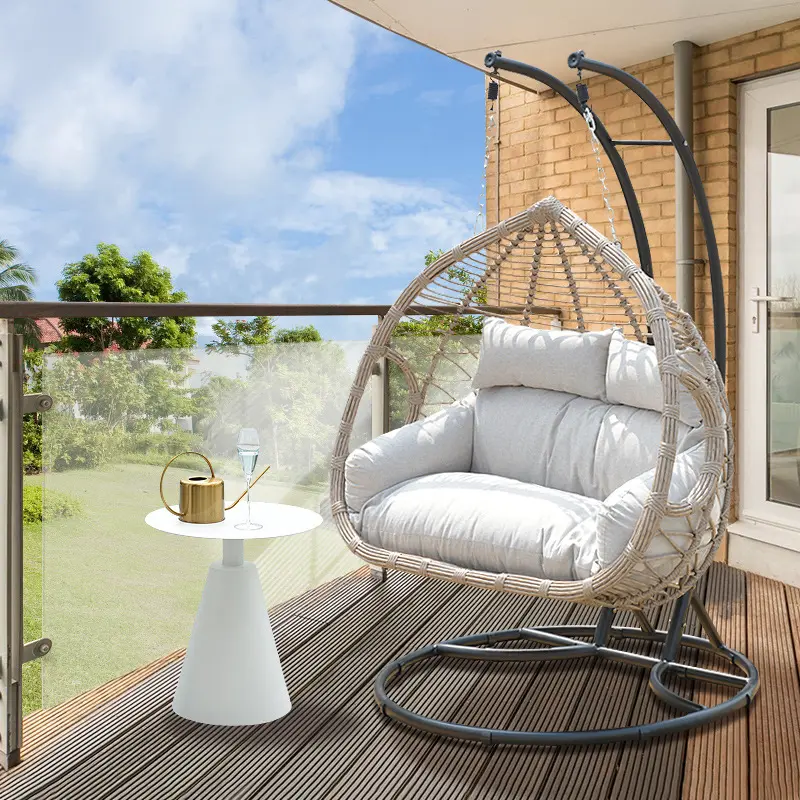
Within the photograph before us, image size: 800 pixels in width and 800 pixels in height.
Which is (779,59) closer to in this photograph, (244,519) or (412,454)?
(412,454)

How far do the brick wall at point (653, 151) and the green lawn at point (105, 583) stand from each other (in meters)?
2.39

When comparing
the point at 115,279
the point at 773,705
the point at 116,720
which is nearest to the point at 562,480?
the point at 773,705

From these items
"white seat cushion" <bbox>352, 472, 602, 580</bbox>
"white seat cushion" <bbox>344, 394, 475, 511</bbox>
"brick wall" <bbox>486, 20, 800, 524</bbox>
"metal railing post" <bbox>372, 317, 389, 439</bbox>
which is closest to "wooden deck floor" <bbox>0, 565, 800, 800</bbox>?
"white seat cushion" <bbox>352, 472, 602, 580</bbox>

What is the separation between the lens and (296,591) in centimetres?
314

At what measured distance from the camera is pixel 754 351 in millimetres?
3904

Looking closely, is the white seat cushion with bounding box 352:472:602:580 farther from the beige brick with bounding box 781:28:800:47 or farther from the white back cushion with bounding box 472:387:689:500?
the beige brick with bounding box 781:28:800:47

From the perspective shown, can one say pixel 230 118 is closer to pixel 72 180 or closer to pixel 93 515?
pixel 72 180

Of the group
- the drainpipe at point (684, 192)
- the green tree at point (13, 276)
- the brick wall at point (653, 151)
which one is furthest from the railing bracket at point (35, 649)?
the green tree at point (13, 276)

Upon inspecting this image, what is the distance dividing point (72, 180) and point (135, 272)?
3540 mm

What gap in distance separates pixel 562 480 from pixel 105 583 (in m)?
1.33

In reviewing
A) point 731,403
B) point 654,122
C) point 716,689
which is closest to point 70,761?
point 716,689

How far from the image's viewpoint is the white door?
3750mm

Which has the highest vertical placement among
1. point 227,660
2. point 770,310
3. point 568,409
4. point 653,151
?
point 653,151

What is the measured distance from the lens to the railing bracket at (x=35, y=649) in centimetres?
219
